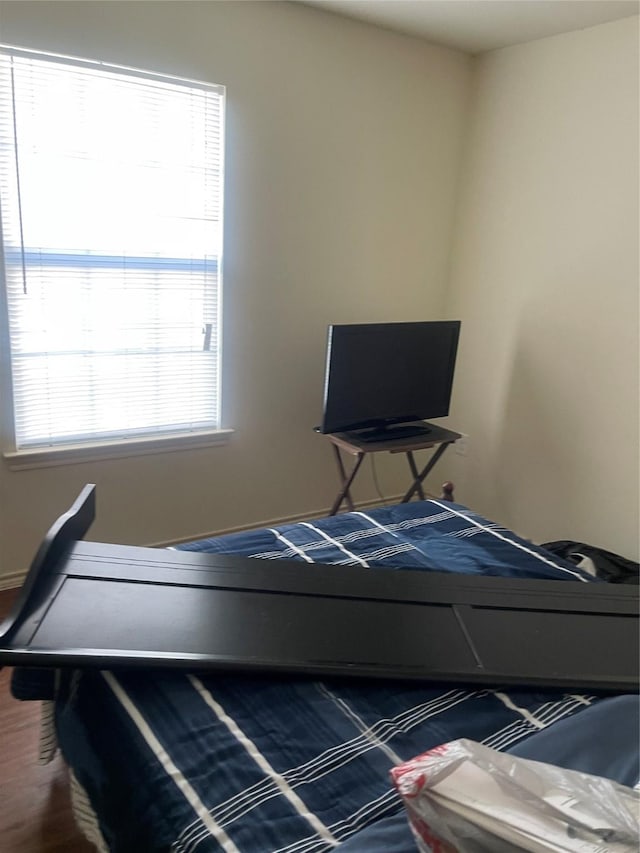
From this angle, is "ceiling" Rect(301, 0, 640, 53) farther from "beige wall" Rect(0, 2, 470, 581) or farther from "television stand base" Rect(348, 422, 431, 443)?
"television stand base" Rect(348, 422, 431, 443)

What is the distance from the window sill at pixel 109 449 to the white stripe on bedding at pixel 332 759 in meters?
1.68

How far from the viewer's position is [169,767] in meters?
1.14

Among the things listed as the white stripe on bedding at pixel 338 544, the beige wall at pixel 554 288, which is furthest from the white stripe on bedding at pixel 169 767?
the beige wall at pixel 554 288

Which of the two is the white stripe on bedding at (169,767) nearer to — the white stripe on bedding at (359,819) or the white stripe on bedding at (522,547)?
the white stripe on bedding at (359,819)

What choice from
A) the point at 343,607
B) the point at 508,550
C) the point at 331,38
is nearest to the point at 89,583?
the point at 343,607

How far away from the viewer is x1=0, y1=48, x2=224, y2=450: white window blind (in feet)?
7.55

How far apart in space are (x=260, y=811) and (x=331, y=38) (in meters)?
2.88

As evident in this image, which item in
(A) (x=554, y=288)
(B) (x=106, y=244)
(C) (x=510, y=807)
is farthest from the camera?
(A) (x=554, y=288)

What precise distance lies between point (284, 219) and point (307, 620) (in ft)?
6.43

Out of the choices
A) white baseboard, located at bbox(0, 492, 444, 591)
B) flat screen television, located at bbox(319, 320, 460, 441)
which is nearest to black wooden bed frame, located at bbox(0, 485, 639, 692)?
white baseboard, located at bbox(0, 492, 444, 591)

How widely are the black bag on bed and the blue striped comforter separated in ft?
4.57

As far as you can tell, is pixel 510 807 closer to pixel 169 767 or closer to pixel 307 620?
pixel 169 767

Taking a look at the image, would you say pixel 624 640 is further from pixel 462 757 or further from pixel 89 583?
pixel 89 583

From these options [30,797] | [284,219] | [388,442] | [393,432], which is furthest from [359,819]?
[284,219]
